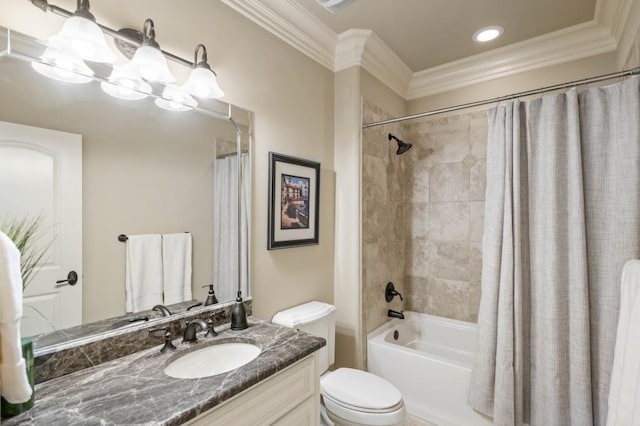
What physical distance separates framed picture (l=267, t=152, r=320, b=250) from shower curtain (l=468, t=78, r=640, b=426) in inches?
43.4

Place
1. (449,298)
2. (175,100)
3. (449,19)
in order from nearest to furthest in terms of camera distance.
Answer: (175,100), (449,19), (449,298)

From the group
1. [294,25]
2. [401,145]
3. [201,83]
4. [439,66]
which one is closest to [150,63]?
[201,83]

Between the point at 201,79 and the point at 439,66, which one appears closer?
the point at 201,79

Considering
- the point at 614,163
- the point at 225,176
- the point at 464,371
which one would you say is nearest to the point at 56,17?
the point at 225,176

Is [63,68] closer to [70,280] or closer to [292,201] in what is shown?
[70,280]

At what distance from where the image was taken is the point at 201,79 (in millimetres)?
1354

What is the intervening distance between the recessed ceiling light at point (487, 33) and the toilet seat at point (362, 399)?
2454 mm

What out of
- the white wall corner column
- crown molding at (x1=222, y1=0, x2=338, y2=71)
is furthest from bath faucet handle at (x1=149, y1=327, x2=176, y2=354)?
crown molding at (x1=222, y1=0, x2=338, y2=71)

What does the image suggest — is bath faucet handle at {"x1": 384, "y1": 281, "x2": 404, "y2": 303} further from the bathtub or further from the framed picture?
the framed picture

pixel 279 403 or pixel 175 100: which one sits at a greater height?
pixel 175 100

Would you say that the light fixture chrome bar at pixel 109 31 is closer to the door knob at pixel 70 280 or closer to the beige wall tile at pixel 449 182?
the door knob at pixel 70 280

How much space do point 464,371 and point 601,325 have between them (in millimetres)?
783

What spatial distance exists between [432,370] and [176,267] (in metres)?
1.77

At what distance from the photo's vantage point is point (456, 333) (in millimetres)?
2678
